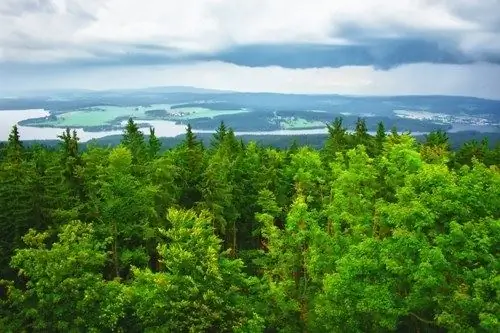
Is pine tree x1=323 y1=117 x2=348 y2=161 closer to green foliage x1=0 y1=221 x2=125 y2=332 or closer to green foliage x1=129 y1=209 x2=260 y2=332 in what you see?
green foliage x1=129 y1=209 x2=260 y2=332

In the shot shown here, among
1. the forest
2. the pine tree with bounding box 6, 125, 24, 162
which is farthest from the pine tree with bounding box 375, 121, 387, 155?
the pine tree with bounding box 6, 125, 24, 162

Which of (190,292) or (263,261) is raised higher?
(190,292)

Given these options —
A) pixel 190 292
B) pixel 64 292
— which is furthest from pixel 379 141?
pixel 64 292

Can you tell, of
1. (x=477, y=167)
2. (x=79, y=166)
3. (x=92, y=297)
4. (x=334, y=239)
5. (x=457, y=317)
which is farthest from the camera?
(x=79, y=166)

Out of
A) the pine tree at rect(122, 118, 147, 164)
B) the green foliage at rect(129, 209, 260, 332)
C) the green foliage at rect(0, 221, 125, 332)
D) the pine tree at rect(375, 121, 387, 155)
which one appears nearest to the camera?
the green foliage at rect(129, 209, 260, 332)

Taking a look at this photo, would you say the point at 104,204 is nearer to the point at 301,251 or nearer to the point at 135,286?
the point at 135,286

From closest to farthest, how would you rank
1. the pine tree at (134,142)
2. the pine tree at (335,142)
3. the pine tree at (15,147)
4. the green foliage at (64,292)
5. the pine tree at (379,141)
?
the green foliage at (64,292) → the pine tree at (15,147) → the pine tree at (134,142) → the pine tree at (335,142) → the pine tree at (379,141)

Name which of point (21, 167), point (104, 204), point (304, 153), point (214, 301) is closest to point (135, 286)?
point (214, 301)

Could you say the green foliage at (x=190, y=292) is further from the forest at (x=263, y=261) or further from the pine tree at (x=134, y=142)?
the pine tree at (x=134, y=142)

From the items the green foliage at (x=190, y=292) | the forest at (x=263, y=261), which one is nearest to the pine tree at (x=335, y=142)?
the forest at (x=263, y=261)

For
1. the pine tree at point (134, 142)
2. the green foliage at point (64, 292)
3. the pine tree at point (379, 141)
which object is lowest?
the green foliage at point (64, 292)

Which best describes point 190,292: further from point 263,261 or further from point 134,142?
point 134,142
